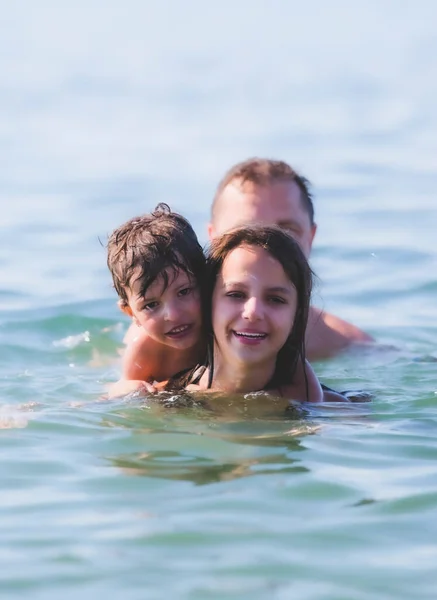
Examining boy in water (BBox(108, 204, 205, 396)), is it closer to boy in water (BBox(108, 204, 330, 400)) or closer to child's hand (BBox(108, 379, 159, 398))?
boy in water (BBox(108, 204, 330, 400))

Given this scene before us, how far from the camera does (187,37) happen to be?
24125 mm

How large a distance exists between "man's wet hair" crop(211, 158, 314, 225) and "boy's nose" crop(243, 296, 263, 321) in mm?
2222

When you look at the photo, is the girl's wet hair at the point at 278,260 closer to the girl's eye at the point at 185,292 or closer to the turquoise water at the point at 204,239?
the girl's eye at the point at 185,292

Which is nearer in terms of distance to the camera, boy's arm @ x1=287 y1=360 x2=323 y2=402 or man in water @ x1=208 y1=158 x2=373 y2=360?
boy's arm @ x1=287 y1=360 x2=323 y2=402

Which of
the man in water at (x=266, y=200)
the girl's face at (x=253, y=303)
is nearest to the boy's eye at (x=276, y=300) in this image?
the girl's face at (x=253, y=303)

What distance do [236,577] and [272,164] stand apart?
4.33 metres

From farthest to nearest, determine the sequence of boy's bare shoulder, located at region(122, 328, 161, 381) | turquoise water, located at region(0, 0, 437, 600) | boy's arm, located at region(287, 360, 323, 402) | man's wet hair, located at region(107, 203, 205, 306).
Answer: boy's bare shoulder, located at region(122, 328, 161, 381) → boy's arm, located at region(287, 360, 323, 402) → man's wet hair, located at region(107, 203, 205, 306) → turquoise water, located at region(0, 0, 437, 600)


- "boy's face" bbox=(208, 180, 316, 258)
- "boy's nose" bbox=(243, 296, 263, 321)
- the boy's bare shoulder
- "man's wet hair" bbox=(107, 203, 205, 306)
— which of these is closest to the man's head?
"boy's face" bbox=(208, 180, 316, 258)

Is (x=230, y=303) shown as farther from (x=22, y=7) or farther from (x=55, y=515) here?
(x=22, y=7)

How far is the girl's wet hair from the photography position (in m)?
6.15

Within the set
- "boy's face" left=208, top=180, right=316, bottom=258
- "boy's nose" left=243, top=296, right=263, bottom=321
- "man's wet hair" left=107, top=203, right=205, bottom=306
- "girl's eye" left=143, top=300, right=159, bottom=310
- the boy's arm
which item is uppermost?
"boy's face" left=208, top=180, right=316, bottom=258

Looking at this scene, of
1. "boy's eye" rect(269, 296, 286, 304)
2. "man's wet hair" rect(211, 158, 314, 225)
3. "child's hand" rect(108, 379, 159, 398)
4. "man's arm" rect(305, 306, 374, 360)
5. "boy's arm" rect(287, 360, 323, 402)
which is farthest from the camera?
"man's arm" rect(305, 306, 374, 360)

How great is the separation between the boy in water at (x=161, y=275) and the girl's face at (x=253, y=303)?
178 millimetres

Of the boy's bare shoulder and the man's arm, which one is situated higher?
the man's arm
